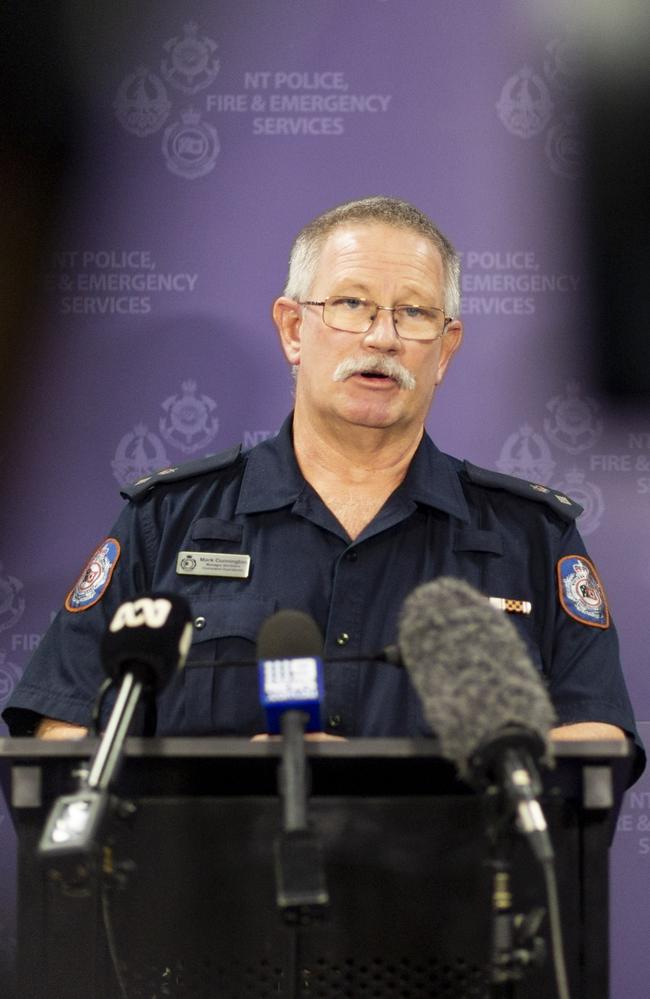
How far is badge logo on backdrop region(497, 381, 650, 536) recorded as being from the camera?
9.11 ft

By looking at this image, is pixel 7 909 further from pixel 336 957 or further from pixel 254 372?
pixel 336 957

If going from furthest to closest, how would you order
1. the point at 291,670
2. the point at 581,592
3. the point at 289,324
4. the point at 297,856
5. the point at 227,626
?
1. the point at 289,324
2. the point at 581,592
3. the point at 227,626
4. the point at 291,670
5. the point at 297,856

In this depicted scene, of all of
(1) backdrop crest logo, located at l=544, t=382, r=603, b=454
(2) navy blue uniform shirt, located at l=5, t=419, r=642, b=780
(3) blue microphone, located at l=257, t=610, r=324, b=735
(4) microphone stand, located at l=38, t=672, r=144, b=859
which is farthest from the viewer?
(1) backdrop crest logo, located at l=544, t=382, r=603, b=454

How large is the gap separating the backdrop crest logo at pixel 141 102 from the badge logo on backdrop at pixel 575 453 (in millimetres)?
1079

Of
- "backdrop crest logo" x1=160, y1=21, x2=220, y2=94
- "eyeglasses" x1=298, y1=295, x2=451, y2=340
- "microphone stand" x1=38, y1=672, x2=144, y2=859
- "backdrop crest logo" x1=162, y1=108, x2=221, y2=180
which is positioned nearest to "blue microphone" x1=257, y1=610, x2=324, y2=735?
"microphone stand" x1=38, y1=672, x2=144, y2=859

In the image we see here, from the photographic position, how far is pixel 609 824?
Result: 124 centimetres

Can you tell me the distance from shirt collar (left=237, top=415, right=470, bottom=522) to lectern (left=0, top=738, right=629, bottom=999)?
3.46 feet

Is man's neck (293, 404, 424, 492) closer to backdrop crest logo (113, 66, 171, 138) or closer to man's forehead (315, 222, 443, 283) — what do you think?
man's forehead (315, 222, 443, 283)

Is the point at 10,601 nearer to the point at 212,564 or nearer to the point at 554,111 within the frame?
the point at 212,564

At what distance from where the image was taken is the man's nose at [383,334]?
2.23m

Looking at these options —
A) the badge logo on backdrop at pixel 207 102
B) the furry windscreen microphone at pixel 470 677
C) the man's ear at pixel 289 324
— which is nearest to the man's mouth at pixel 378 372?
the man's ear at pixel 289 324

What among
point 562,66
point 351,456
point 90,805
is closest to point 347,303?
point 351,456

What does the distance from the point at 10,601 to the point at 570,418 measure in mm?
1297

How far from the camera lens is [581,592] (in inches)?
86.8
